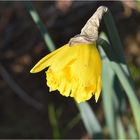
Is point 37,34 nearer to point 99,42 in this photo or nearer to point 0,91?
point 0,91

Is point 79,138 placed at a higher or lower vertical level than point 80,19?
lower

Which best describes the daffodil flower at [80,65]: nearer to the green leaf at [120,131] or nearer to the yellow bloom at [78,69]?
the yellow bloom at [78,69]

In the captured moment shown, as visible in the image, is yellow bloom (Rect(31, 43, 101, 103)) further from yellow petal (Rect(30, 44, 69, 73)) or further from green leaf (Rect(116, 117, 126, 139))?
green leaf (Rect(116, 117, 126, 139))

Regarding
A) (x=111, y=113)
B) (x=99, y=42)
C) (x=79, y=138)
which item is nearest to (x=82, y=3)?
(x=79, y=138)

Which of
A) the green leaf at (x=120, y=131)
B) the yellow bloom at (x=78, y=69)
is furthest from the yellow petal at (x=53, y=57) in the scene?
the green leaf at (x=120, y=131)

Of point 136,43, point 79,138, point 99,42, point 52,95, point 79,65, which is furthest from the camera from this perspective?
point 136,43

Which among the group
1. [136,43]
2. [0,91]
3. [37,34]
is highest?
[37,34]
